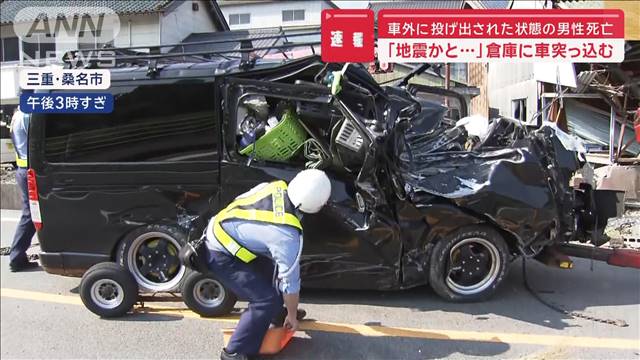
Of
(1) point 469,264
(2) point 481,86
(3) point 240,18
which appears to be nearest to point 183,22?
(3) point 240,18

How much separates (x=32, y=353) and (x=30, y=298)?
1.24m

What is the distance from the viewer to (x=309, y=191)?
334 centimetres

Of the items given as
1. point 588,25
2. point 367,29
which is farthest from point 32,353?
point 588,25

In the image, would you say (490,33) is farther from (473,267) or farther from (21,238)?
(21,238)

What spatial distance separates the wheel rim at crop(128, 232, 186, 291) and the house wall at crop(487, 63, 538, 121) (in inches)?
412

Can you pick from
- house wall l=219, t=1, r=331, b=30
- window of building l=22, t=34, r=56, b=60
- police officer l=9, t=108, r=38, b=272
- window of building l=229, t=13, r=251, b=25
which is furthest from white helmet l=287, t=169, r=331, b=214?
house wall l=219, t=1, r=331, b=30

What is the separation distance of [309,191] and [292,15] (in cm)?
3021

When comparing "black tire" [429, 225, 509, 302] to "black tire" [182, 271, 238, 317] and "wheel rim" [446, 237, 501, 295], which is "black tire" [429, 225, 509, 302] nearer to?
"wheel rim" [446, 237, 501, 295]

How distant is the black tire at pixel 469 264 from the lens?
4.63 metres

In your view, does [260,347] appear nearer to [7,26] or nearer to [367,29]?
[367,29]

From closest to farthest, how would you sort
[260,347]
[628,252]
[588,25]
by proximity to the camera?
[260,347] → [628,252] → [588,25]

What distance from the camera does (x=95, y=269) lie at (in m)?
4.46

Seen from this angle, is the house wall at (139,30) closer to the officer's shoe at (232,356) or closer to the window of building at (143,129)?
the window of building at (143,129)
